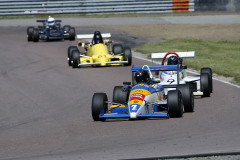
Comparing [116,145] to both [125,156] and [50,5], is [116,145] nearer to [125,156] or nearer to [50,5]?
[125,156]

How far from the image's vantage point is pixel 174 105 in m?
12.3

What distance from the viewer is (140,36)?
33531 millimetres

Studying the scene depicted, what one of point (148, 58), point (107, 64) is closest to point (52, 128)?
point (107, 64)

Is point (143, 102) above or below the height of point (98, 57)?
above

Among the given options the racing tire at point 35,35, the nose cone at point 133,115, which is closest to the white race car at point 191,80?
the nose cone at point 133,115

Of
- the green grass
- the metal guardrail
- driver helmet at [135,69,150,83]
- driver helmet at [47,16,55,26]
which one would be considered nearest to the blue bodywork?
driver helmet at [135,69,150,83]

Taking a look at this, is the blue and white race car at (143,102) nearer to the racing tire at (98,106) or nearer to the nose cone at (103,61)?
the racing tire at (98,106)

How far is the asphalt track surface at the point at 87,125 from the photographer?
395 inches

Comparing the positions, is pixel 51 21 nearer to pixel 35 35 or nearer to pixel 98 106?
pixel 35 35

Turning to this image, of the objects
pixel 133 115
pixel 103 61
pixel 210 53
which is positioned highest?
pixel 133 115

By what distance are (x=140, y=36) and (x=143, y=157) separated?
963 inches

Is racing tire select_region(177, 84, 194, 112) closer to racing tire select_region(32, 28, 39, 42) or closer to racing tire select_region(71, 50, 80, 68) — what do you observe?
racing tire select_region(71, 50, 80, 68)

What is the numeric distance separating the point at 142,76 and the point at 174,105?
1477 mm

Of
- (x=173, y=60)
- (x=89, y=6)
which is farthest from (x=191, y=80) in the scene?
(x=89, y=6)
